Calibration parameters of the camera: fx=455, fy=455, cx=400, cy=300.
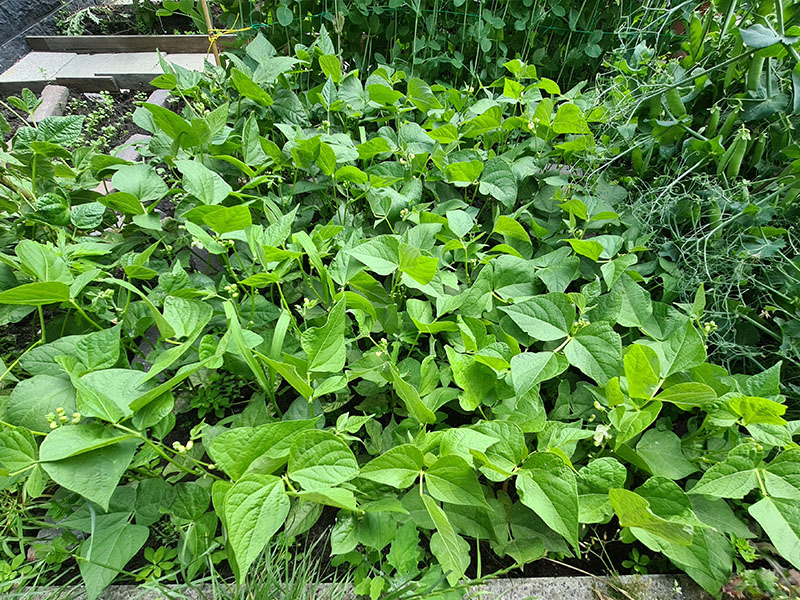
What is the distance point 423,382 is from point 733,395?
0.64 metres

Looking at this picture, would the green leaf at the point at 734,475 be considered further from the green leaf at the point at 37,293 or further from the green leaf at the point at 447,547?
the green leaf at the point at 37,293

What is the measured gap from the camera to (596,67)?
2408mm

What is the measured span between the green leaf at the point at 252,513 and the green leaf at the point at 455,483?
0.88 ft

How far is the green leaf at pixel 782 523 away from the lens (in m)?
0.74

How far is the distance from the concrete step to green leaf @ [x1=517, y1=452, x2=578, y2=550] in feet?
9.49

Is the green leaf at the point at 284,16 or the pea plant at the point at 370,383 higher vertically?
the green leaf at the point at 284,16

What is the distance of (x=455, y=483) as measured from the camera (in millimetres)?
786

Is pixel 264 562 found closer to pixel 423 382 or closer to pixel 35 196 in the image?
pixel 423 382

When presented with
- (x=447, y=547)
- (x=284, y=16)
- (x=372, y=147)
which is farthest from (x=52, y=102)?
(x=447, y=547)

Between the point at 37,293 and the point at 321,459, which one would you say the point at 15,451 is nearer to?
the point at 37,293

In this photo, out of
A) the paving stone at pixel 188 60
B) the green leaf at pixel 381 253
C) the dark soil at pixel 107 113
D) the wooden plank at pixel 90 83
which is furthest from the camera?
the paving stone at pixel 188 60

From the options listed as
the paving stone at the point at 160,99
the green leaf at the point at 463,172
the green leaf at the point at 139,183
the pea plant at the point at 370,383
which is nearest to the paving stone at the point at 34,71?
the paving stone at the point at 160,99

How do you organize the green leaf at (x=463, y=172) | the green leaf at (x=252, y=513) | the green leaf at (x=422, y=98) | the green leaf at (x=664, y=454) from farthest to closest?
1. the green leaf at (x=422, y=98)
2. the green leaf at (x=463, y=172)
3. the green leaf at (x=664, y=454)
4. the green leaf at (x=252, y=513)

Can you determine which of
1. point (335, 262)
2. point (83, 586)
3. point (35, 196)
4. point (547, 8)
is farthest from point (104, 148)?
point (547, 8)
